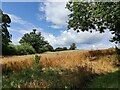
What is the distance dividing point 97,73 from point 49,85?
642cm

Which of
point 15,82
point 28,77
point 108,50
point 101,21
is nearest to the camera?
point 15,82

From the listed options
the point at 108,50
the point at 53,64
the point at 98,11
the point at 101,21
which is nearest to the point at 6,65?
the point at 53,64

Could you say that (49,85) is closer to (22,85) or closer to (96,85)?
(22,85)

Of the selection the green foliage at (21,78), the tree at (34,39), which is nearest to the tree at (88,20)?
the green foliage at (21,78)

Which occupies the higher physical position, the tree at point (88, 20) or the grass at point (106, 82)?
the tree at point (88, 20)

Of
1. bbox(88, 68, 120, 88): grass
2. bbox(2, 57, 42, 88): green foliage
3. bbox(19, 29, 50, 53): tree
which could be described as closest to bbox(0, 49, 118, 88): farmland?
bbox(2, 57, 42, 88): green foliage

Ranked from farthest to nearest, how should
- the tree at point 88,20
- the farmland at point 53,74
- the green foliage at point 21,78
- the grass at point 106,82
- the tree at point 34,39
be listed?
the tree at point 34,39 → the tree at point 88,20 → the grass at point 106,82 → the farmland at point 53,74 → the green foliage at point 21,78

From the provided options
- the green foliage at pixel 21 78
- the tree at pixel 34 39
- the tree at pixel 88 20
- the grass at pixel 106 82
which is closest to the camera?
the green foliage at pixel 21 78

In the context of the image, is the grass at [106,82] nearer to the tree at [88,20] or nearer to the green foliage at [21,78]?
the green foliage at [21,78]

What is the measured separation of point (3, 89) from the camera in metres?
11.6

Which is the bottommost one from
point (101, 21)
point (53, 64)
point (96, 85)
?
point (96, 85)

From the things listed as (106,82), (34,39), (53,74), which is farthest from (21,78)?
(34,39)

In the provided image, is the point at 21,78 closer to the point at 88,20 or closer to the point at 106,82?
the point at 106,82

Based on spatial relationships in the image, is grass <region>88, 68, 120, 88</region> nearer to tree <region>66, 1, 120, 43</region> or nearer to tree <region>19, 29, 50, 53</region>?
tree <region>66, 1, 120, 43</region>
